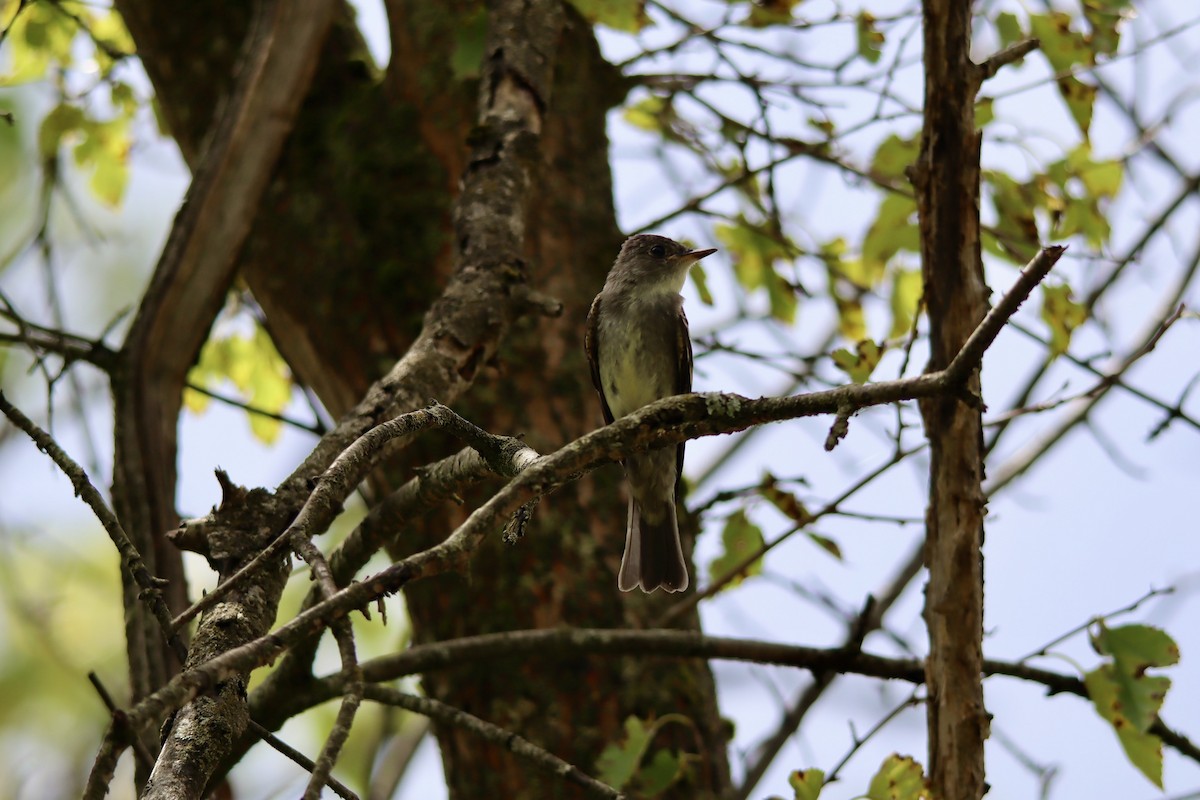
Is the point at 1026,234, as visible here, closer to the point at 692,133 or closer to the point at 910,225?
the point at 910,225

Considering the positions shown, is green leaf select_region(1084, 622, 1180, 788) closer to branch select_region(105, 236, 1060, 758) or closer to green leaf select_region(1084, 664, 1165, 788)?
green leaf select_region(1084, 664, 1165, 788)

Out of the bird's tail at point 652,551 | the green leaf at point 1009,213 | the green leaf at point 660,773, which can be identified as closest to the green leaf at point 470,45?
the bird's tail at point 652,551

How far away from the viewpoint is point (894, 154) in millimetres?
4047

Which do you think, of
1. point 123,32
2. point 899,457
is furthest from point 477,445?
point 123,32

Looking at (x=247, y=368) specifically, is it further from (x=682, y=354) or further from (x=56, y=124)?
(x=682, y=354)

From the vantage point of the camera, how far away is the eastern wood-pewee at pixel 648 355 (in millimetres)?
3893

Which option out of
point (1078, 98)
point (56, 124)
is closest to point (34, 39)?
point (56, 124)

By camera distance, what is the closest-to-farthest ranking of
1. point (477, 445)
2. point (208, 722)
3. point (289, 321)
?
1. point (208, 722)
2. point (477, 445)
3. point (289, 321)

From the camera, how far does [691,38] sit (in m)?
4.42

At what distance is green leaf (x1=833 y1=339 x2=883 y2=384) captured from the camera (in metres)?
2.80

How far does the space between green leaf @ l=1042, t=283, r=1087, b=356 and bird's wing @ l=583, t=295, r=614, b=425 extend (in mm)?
1414

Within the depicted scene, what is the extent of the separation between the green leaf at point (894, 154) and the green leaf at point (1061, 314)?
0.84m

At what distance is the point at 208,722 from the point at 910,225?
3011mm

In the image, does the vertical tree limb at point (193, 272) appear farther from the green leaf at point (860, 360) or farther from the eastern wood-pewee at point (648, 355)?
the green leaf at point (860, 360)
